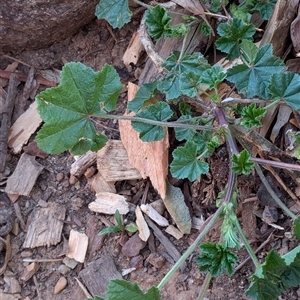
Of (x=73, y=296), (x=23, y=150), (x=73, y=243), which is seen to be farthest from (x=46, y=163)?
(x=73, y=296)

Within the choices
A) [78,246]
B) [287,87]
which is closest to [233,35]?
[287,87]

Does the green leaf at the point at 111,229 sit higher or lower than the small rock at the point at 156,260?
higher

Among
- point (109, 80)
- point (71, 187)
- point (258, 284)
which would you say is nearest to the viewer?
point (258, 284)

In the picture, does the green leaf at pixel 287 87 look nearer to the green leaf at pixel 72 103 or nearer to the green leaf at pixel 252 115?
the green leaf at pixel 252 115

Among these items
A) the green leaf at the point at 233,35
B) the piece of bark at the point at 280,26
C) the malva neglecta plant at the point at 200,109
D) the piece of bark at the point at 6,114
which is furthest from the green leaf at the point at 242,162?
the piece of bark at the point at 6,114

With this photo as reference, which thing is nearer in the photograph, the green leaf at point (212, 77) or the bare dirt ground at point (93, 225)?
the green leaf at point (212, 77)

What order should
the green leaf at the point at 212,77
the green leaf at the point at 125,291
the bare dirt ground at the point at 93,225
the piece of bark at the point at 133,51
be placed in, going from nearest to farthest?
the green leaf at the point at 125,291 → the green leaf at the point at 212,77 → the bare dirt ground at the point at 93,225 → the piece of bark at the point at 133,51

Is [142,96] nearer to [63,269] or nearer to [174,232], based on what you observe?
[174,232]

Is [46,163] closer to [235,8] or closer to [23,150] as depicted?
[23,150]
